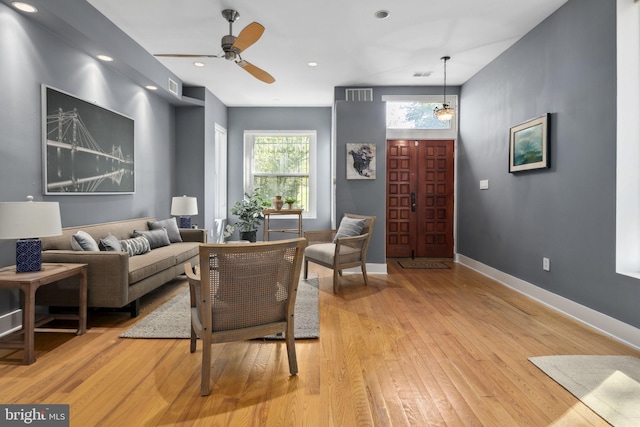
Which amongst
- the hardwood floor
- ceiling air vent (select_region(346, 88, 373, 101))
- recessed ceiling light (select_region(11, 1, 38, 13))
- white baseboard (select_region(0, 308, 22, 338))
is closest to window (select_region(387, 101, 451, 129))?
ceiling air vent (select_region(346, 88, 373, 101))

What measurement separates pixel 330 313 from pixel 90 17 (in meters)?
3.51

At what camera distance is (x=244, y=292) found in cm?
194

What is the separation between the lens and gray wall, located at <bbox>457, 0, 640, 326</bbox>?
2775 mm

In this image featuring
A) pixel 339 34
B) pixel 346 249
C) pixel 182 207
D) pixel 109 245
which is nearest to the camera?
pixel 109 245

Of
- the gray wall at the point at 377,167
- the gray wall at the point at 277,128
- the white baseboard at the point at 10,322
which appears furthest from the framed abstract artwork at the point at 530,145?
the white baseboard at the point at 10,322

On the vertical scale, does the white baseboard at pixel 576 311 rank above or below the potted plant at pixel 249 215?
below

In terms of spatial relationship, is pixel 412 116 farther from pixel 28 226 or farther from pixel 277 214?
pixel 28 226

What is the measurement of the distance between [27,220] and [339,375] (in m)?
2.28

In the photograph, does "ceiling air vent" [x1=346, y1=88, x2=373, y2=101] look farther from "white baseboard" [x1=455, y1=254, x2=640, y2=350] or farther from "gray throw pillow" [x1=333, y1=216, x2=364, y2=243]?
"white baseboard" [x1=455, y1=254, x2=640, y2=350]

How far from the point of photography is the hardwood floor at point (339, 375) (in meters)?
1.71

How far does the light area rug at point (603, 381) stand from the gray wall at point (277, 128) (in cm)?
507

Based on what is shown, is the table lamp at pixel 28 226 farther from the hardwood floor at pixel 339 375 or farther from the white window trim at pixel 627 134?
the white window trim at pixel 627 134

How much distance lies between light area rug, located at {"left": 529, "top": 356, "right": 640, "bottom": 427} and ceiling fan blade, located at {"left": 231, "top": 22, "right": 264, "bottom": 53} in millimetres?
3166

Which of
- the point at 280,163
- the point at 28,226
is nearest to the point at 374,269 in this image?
the point at 280,163
